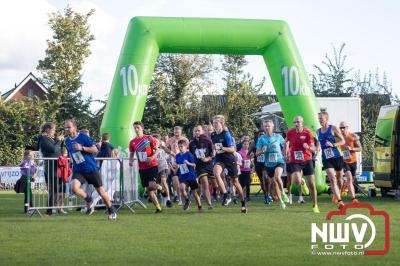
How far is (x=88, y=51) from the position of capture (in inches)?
2192

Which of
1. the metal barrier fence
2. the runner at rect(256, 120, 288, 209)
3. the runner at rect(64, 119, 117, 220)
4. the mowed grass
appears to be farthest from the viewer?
the runner at rect(256, 120, 288, 209)

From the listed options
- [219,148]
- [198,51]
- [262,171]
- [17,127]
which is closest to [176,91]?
[17,127]

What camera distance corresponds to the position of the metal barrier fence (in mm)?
16547

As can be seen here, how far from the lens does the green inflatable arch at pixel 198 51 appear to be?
886 inches

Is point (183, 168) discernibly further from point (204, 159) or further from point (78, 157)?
point (78, 157)

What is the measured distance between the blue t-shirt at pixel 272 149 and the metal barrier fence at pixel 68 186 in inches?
119

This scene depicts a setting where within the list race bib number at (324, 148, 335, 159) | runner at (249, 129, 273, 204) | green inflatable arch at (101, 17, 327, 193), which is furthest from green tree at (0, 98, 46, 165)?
race bib number at (324, 148, 335, 159)

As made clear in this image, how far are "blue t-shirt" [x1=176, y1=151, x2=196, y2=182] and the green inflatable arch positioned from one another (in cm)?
474

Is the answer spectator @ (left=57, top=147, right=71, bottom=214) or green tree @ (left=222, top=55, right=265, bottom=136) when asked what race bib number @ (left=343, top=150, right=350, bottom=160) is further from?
green tree @ (left=222, top=55, right=265, bottom=136)

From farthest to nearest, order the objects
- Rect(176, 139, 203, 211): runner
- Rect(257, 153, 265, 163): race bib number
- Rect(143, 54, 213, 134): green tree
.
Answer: Rect(143, 54, 213, 134): green tree → Rect(257, 153, 265, 163): race bib number → Rect(176, 139, 203, 211): runner

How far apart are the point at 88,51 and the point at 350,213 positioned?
43315 millimetres

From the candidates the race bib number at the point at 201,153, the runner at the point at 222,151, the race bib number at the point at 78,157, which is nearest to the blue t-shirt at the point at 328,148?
the runner at the point at 222,151

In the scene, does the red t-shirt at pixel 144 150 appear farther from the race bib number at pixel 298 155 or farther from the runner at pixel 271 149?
the runner at pixel 271 149

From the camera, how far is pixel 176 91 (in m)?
54.0
